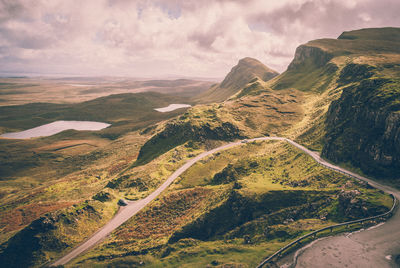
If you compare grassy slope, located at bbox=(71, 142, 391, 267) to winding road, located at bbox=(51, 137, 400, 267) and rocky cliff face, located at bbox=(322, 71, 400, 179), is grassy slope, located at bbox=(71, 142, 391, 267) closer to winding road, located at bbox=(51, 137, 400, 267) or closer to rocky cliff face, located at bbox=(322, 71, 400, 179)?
winding road, located at bbox=(51, 137, 400, 267)

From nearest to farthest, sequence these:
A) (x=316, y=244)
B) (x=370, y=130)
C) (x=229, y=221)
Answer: (x=316, y=244) < (x=229, y=221) < (x=370, y=130)

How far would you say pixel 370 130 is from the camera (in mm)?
68250

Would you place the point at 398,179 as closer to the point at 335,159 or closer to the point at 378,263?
the point at 335,159

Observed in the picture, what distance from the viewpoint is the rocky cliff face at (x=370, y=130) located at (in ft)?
187

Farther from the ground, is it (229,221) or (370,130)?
(370,130)

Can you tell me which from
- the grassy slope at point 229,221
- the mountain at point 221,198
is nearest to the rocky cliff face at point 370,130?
the mountain at point 221,198

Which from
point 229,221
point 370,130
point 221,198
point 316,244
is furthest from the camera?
point 370,130

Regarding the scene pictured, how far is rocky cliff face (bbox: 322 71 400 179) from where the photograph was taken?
57.1 m

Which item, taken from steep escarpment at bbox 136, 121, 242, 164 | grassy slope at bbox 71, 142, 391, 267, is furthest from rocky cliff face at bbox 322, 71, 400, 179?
steep escarpment at bbox 136, 121, 242, 164

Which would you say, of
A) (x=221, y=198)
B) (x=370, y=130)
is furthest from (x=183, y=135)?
(x=370, y=130)

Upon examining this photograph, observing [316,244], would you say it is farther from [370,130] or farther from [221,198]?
[370,130]

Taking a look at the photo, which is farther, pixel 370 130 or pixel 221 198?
pixel 370 130

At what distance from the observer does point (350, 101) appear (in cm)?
9244

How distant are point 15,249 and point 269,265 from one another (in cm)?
6631
